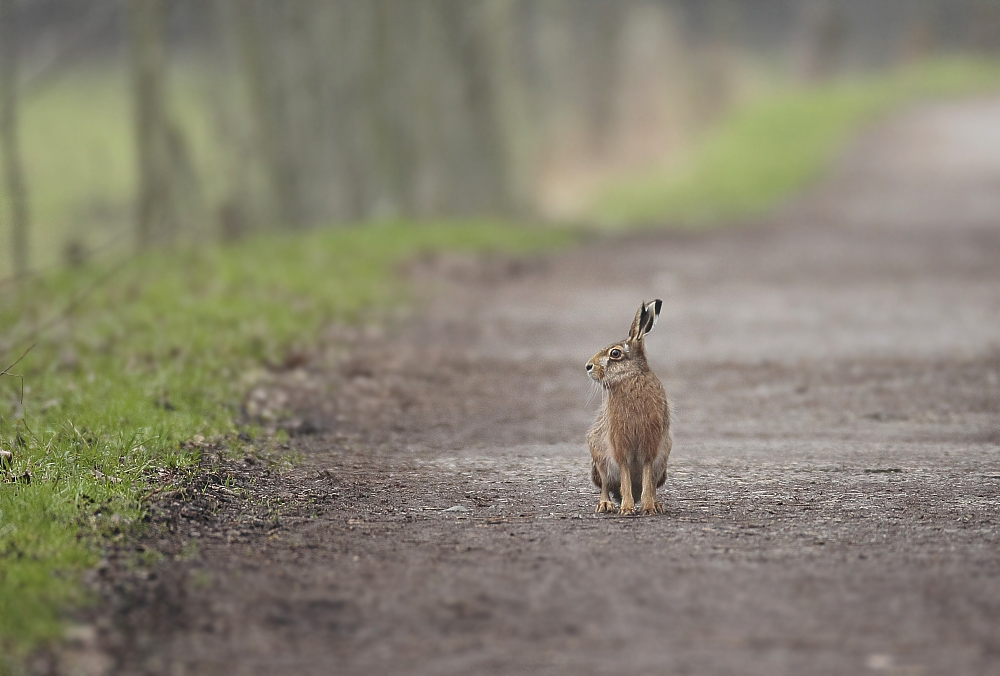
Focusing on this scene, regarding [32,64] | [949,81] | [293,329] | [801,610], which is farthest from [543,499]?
[949,81]

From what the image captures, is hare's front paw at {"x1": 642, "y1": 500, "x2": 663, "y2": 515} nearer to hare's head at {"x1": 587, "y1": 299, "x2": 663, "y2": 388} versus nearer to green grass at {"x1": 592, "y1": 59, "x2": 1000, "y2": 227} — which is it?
hare's head at {"x1": 587, "y1": 299, "x2": 663, "y2": 388}

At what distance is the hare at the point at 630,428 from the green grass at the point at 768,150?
18010 mm

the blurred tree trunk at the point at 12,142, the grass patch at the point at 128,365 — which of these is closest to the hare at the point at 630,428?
the grass patch at the point at 128,365

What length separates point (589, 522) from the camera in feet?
20.6

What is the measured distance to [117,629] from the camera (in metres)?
4.75

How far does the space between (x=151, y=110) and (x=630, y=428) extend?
14799 mm

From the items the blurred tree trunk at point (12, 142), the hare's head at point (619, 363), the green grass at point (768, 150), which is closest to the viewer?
the hare's head at point (619, 363)

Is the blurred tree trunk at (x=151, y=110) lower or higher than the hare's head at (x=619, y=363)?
higher

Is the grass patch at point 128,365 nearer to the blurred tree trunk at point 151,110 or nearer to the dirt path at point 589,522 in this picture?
the dirt path at point 589,522

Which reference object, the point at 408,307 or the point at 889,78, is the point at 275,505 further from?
the point at 889,78

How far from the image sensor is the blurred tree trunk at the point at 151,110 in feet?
62.5

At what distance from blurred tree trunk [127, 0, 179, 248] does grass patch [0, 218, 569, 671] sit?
5.05ft

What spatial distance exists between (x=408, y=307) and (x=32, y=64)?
10053 mm

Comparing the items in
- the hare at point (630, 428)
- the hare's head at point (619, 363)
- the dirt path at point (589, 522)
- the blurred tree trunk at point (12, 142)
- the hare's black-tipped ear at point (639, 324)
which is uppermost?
the blurred tree trunk at point (12, 142)
